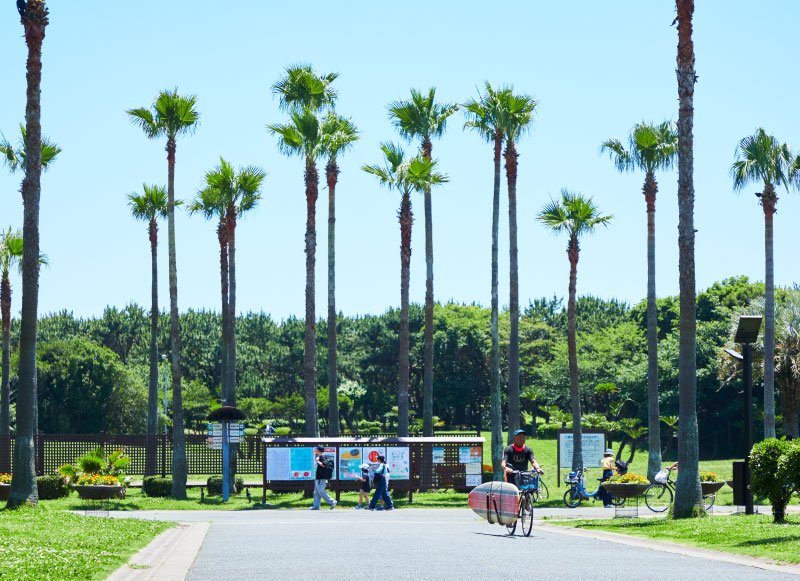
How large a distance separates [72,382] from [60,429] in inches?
116

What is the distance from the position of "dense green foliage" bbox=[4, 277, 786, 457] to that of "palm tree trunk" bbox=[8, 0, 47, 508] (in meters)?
38.7

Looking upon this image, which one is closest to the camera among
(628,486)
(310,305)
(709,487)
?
(628,486)

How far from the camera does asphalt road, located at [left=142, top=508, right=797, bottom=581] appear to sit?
474 inches

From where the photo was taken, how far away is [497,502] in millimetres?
18438

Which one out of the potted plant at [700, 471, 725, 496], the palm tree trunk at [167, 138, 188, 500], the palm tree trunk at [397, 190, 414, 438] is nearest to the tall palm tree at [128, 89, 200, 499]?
the palm tree trunk at [167, 138, 188, 500]

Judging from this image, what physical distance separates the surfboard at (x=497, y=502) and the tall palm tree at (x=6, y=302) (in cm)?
3345

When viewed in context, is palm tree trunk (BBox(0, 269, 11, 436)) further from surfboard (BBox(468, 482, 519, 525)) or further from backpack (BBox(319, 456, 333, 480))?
surfboard (BBox(468, 482, 519, 525))

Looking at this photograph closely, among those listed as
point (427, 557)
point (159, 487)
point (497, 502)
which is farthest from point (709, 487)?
point (159, 487)

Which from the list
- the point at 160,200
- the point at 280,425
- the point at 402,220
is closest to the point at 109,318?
the point at 280,425

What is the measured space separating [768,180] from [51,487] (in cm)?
2260

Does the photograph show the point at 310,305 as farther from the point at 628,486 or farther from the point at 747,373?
the point at 747,373

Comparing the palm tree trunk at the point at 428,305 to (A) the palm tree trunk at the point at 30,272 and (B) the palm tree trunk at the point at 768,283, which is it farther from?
(A) the palm tree trunk at the point at 30,272

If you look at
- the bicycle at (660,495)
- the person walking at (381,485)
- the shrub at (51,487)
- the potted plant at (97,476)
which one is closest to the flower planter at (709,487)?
the bicycle at (660,495)

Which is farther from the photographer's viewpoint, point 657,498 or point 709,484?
point 657,498
